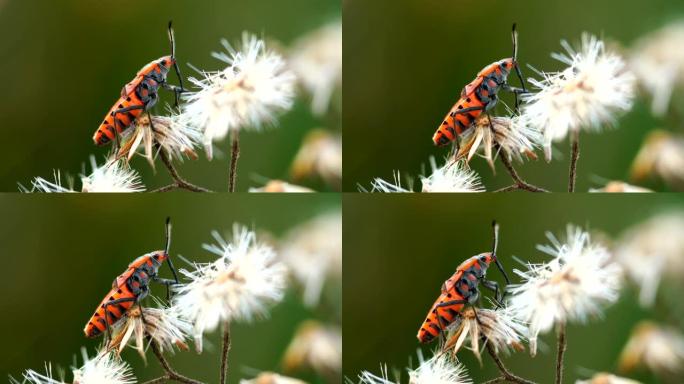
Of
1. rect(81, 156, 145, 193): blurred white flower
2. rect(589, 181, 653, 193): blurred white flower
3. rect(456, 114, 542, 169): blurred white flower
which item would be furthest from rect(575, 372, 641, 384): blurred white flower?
rect(81, 156, 145, 193): blurred white flower

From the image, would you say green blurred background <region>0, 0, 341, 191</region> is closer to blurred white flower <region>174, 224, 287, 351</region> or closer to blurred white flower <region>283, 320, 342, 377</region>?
blurred white flower <region>174, 224, 287, 351</region>

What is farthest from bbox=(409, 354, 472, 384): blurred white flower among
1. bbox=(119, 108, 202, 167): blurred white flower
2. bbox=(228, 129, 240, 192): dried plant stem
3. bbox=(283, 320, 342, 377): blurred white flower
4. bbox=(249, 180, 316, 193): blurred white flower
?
bbox=(119, 108, 202, 167): blurred white flower

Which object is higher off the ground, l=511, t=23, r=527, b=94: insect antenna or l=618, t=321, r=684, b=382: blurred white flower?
l=511, t=23, r=527, b=94: insect antenna

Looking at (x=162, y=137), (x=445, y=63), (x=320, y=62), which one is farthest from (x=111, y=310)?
(x=445, y=63)

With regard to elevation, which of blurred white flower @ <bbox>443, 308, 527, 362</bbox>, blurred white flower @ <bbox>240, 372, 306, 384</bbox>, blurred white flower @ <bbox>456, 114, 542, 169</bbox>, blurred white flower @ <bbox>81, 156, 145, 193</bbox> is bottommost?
blurred white flower @ <bbox>240, 372, 306, 384</bbox>

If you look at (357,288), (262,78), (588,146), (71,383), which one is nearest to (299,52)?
(262,78)

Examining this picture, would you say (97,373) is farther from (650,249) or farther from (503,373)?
(650,249)

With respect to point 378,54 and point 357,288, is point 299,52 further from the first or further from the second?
point 357,288
